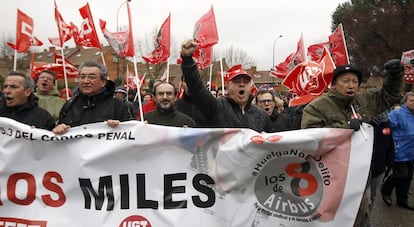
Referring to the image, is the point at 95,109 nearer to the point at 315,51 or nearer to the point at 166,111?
the point at 166,111

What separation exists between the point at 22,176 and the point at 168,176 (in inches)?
45.9

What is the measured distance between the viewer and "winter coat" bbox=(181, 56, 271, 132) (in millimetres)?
3422

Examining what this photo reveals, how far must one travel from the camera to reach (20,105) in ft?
12.3

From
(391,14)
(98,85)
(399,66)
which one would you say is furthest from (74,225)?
(391,14)

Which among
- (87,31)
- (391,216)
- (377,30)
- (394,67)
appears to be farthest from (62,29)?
(377,30)

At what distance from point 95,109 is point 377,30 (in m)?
30.5

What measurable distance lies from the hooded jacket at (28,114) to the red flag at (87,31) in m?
3.63

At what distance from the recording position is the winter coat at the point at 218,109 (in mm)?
3422

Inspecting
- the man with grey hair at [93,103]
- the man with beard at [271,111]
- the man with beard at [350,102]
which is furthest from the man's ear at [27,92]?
the man with beard at [271,111]

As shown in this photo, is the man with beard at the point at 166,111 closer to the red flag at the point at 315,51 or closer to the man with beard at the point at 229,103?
the man with beard at the point at 229,103

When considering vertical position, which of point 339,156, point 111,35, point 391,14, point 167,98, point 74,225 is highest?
point 391,14

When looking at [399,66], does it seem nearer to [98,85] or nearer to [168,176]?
[168,176]

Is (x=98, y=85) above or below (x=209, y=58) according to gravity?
below

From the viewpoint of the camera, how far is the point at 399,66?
12.3ft
